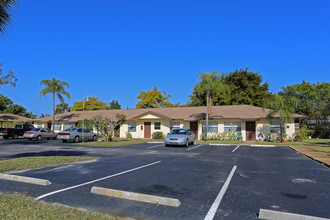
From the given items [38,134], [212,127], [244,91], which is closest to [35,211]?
[38,134]

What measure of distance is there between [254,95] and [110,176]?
36.0m

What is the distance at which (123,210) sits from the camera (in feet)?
14.5

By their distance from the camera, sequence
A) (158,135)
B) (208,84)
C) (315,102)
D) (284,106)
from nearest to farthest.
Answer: (284,106) → (208,84) → (158,135) → (315,102)

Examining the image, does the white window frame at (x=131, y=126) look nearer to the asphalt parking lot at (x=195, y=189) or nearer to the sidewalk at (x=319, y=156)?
the sidewalk at (x=319, y=156)

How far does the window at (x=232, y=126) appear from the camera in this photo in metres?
28.0

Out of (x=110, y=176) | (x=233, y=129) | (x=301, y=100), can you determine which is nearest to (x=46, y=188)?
(x=110, y=176)

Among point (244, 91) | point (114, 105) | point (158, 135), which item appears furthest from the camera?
point (114, 105)

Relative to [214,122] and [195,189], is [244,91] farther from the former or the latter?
[195,189]

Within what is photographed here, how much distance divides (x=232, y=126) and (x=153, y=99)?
27.8m

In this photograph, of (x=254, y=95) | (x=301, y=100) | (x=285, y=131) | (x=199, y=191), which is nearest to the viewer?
(x=199, y=191)

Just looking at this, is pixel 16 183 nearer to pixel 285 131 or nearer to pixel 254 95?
pixel 285 131

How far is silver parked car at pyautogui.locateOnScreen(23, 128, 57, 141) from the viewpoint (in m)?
26.1

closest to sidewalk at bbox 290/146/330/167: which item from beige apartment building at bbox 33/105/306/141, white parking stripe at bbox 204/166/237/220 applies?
white parking stripe at bbox 204/166/237/220

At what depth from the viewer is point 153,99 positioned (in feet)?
175
